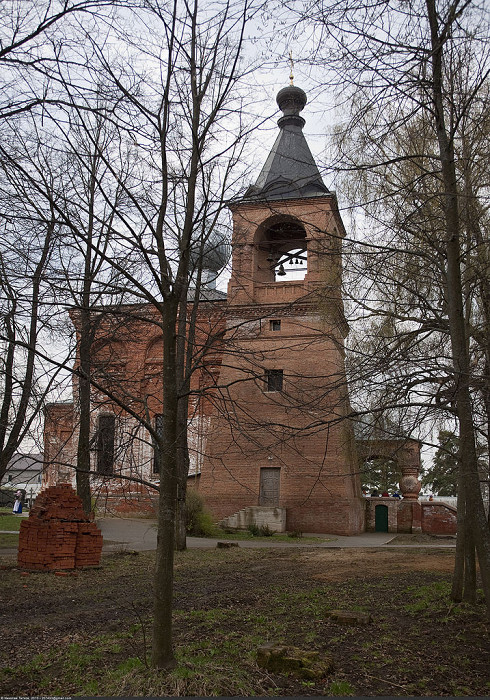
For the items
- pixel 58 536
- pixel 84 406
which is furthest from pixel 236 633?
pixel 84 406

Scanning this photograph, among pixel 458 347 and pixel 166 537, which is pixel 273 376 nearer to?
pixel 458 347

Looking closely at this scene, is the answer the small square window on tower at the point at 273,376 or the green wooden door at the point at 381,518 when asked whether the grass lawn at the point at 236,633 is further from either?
the green wooden door at the point at 381,518

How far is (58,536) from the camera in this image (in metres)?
11.7

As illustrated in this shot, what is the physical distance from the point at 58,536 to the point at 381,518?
2091cm

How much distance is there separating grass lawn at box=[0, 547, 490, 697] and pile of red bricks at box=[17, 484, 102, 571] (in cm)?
40

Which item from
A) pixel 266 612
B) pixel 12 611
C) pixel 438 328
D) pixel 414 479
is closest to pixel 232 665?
pixel 266 612

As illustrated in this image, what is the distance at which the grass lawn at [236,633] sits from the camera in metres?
4.82

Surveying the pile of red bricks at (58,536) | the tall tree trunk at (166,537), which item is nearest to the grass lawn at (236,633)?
the tall tree trunk at (166,537)

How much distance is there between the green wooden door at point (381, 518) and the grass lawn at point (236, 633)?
58.3ft

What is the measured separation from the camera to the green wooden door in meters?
29.1

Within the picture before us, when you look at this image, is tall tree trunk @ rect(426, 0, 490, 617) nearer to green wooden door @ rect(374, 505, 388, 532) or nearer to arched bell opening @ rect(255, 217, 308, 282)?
arched bell opening @ rect(255, 217, 308, 282)

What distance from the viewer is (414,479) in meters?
29.0

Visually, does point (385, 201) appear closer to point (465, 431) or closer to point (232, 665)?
point (465, 431)

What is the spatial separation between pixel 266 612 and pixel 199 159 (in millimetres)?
5758
